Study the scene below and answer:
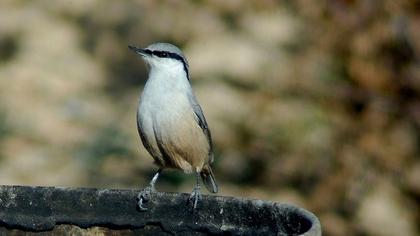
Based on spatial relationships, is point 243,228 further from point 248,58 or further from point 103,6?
point 103,6

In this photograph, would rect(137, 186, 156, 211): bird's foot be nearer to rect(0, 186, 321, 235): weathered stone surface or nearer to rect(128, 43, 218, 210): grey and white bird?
rect(0, 186, 321, 235): weathered stone surface

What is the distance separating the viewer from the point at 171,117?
15.8 feet

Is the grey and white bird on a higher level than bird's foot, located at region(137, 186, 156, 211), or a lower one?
lower

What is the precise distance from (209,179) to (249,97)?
2.77 metres

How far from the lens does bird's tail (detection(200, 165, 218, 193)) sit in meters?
5.39

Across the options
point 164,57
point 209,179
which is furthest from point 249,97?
point 164,57

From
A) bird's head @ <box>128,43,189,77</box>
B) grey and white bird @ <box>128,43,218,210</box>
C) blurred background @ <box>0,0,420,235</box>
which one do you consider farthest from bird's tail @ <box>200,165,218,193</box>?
blurred background @ <box>0,0,420,235</box>

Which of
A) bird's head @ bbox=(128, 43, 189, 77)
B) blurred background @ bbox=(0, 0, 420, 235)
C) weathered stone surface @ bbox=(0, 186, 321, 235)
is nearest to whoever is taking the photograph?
weathered stone surface @ bbox=(0, 186, 321, 235)

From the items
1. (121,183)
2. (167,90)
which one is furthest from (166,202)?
(121,183)

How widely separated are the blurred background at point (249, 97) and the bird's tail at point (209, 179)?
4.67 feet

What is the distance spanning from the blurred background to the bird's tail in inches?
56.1

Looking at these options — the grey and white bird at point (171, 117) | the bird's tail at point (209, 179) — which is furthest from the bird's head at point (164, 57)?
the bird's tail at point (209, 179)

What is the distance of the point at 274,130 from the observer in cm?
732

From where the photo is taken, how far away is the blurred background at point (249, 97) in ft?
21.4
